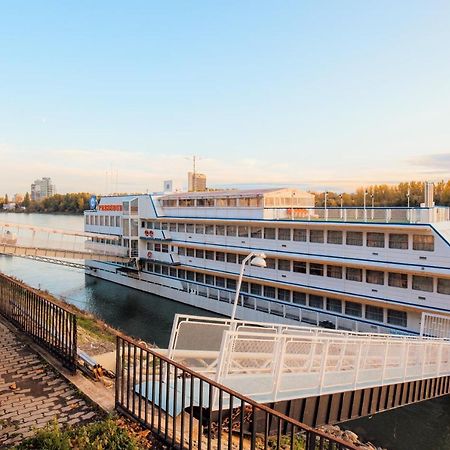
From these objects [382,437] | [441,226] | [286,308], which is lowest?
[382,437]

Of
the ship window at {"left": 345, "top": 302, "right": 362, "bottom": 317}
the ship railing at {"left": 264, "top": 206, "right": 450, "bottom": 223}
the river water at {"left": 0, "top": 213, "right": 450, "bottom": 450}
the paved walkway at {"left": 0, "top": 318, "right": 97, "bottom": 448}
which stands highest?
the ship railing at {"left": 264, "top": 206, "right": 450, "bottom": 223}

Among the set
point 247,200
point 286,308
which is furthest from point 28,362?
point 247,200

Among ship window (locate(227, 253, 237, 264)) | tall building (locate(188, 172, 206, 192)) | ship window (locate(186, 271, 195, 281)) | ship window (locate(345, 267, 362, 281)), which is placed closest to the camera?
ship window (locate(345, 267, 362, 281))

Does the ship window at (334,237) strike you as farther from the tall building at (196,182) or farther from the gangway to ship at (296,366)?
the tall building at (196,182)

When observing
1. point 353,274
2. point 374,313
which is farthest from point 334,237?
point 374,313

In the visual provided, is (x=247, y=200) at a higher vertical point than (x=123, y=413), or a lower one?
higher

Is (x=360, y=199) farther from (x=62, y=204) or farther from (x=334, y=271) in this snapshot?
(x=62, y=204)

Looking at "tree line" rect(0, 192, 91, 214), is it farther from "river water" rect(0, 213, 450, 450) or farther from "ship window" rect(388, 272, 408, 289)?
"ship window" rect(388, 272, 408, 289)

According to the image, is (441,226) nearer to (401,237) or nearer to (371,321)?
(401,237)

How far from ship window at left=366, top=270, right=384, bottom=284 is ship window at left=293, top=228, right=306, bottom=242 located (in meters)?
3.57

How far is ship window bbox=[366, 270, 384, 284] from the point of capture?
699 inches

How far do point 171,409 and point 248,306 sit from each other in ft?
61.6

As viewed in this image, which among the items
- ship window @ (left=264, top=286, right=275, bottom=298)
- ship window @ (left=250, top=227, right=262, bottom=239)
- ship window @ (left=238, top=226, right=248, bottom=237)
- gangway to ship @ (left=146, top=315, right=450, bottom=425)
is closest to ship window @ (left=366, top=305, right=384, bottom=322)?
ship window @ (left=264, top=286, right=275, bottom=298)

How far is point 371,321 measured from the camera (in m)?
18.3
